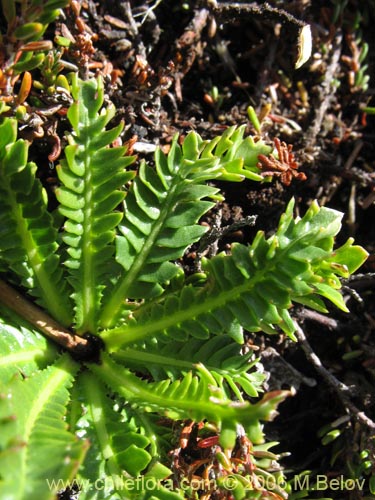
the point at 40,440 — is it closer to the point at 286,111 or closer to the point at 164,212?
the point at 164,212

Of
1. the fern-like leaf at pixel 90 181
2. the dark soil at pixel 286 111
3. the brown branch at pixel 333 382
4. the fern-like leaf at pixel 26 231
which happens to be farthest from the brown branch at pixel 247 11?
the brown branch at pixel 333 382

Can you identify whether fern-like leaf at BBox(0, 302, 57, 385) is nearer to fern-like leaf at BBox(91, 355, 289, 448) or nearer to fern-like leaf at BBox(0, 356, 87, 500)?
fern-like leaf at BBox(0, 356, 87, 500)

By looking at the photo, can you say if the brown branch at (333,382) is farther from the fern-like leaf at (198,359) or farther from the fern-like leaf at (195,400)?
the fern-like leaf at (195,400)

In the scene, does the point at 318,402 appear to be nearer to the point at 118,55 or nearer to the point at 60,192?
the point at 60,192

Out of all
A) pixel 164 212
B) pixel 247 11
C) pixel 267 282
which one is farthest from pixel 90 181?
pixel 247 11

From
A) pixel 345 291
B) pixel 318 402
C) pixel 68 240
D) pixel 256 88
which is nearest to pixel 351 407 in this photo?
pixel 318 402

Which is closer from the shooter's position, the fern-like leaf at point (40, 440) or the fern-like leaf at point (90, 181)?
the fern-like leaf at point (40, 440)
